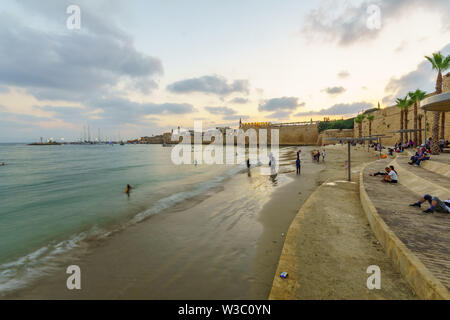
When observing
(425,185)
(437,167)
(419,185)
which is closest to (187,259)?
(425,185)

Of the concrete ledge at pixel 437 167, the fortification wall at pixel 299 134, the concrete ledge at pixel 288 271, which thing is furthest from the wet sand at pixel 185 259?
the fortification wall at pixel 299 134

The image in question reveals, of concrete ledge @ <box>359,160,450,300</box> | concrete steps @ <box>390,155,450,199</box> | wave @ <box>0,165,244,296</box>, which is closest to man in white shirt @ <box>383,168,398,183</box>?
concrete steps @ <box>390,155,450,199</box>

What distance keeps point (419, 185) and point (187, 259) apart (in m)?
10.3

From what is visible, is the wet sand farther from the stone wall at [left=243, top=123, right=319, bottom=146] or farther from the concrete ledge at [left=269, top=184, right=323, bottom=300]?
the stone wall at [left=243, top=123, right=319, bottom=146]

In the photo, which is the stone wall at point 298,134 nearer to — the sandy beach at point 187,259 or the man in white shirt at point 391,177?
the man in white shirt at point 391,177

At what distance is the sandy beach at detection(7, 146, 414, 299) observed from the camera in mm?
4379

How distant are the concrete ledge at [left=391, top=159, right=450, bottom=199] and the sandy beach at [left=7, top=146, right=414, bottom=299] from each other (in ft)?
15.8

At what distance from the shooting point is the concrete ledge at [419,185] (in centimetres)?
723

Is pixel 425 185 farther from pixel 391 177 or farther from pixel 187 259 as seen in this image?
pixel 187 259

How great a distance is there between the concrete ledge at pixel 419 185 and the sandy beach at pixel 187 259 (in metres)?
4.80

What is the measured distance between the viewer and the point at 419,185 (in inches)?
342
